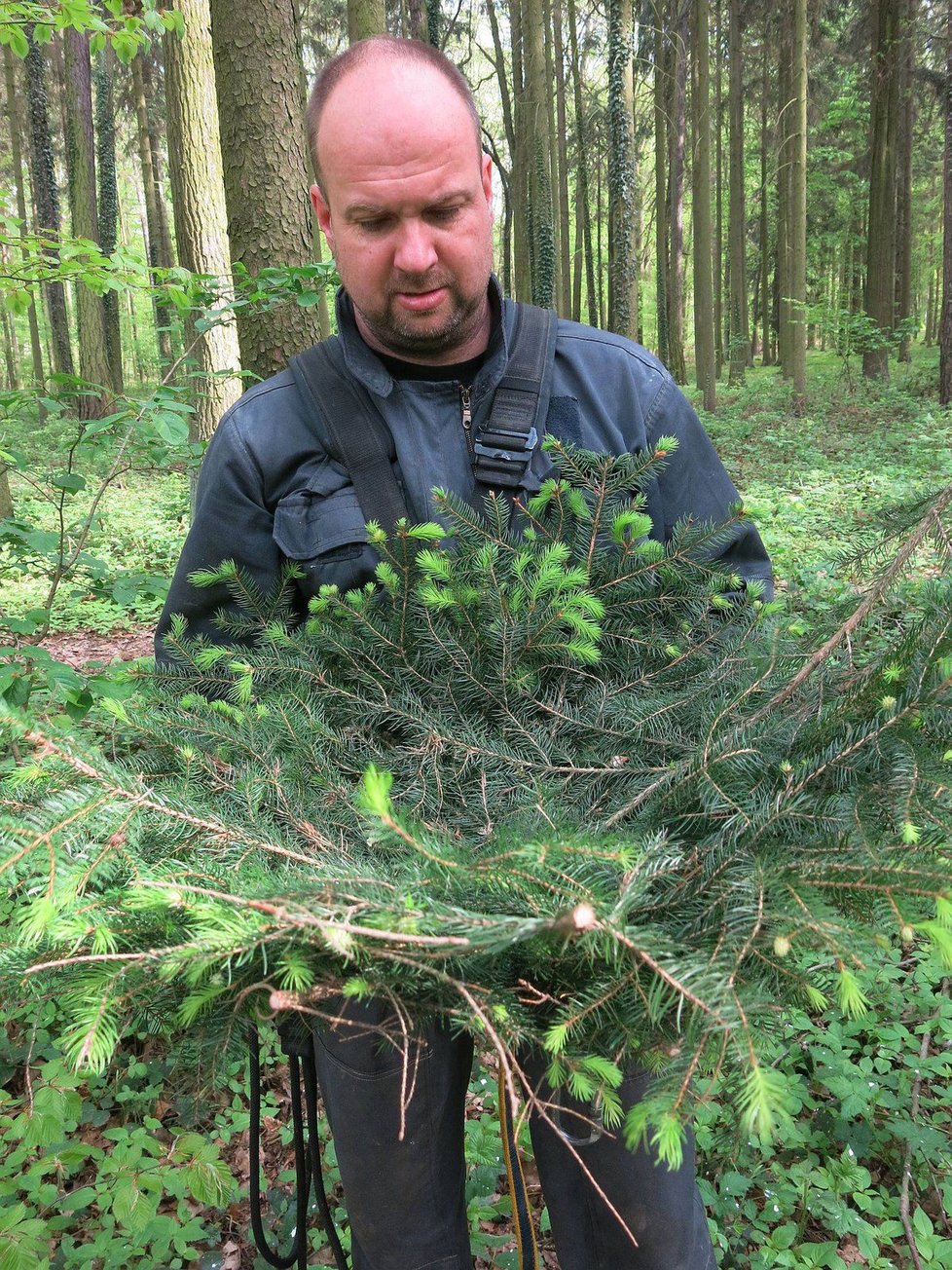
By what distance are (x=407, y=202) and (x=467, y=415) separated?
1.65ft

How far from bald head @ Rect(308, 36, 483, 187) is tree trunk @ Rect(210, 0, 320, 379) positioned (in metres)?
1.61

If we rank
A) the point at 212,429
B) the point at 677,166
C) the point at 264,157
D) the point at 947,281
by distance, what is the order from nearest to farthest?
the point at 264,157 → the point at 212,429 → the point at 947,281 → the point at 677,166

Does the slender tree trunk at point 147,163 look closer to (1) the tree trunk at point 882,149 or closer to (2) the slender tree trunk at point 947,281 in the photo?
(1) the tree trunk at point 882,149

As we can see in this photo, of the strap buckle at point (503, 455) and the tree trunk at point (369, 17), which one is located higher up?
the tree trunk at point (369, 17)

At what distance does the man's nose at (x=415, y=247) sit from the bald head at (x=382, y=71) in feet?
0.74

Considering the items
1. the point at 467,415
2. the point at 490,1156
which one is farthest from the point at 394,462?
the point at 490,1156

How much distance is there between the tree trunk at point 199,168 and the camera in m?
5.79

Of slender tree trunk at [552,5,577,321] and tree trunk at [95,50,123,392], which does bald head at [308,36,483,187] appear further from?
tree trunk at [95,50,123,392]

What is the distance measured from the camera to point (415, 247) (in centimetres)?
190

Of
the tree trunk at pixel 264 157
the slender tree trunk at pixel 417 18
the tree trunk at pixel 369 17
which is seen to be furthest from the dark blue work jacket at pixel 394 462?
the slender tree trunk at pixel 417 18

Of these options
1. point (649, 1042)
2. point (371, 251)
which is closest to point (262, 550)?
point (371, 251)

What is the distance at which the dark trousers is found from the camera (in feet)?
4.98

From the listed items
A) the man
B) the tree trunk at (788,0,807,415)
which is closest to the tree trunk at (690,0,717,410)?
the tree trunk at (788,0,807,415)

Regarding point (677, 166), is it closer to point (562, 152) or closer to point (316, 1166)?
point (562, 152)
